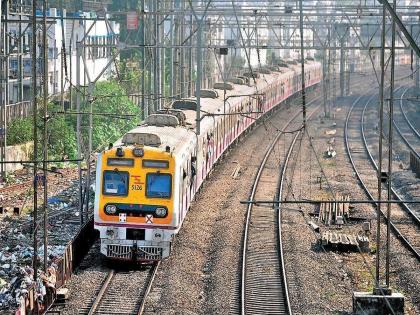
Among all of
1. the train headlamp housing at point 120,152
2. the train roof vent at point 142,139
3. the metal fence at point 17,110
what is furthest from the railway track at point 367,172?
the metal fence at point 17,110

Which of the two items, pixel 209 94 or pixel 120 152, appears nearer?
pixel 120 152

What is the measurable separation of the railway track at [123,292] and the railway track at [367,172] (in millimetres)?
5748

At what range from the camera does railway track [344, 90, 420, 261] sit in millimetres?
22359

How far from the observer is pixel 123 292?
17.1 m

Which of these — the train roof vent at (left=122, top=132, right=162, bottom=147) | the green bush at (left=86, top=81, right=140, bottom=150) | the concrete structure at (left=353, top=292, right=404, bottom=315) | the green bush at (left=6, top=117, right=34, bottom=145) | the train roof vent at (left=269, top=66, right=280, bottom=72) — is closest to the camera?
the concrete structure at (left=353, top=292, right=404, bottom=315)

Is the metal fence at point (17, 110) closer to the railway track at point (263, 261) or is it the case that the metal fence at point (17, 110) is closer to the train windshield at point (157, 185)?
the railway track at point (263, 261)

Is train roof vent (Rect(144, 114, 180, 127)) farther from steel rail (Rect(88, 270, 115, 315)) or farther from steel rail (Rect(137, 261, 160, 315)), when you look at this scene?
steel rail (Rect(88, 270, 115, 315))

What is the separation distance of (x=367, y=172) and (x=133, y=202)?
16565mm

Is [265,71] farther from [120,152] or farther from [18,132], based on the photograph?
[120,152]

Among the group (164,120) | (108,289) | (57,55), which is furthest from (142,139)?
(57,55)

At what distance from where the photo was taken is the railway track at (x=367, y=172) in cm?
2236

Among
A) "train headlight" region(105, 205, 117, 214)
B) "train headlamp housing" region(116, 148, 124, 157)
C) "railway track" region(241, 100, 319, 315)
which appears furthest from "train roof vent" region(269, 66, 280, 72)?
"train headlight" region(105, 205, 117, 214)

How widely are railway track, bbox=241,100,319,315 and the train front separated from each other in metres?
1.88

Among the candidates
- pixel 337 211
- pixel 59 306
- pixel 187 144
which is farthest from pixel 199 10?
pixel 59 306
